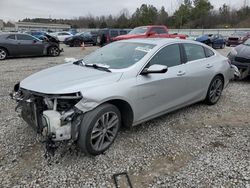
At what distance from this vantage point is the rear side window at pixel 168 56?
382 cm

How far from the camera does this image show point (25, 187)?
103 inches

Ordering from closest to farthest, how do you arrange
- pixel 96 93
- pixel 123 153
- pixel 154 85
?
pixel 96 93 < pixel 123 153 < pixel 154 85

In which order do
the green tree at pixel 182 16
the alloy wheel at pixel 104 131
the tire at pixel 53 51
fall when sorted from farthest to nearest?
the green tree at pixel 182 16, the tire at pixel 53 51, the alloy wheel at pixel 104 131

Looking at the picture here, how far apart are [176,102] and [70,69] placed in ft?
6.15

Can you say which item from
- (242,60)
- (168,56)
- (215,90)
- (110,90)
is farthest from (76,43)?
(110,90)

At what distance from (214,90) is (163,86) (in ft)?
6.32

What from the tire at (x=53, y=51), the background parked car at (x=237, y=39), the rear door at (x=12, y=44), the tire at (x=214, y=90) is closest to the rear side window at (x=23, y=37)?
the rear door at (x=12, y=44)

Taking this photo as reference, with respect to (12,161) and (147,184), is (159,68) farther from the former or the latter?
(12,161)

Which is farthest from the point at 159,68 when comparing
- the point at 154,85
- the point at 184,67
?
the point at 184,67

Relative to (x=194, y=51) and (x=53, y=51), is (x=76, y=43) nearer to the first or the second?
(x=53, y=51)

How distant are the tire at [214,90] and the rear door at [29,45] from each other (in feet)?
34.7

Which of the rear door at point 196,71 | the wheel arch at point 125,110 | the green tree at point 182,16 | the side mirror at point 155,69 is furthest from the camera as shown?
the green tree at point 182,16

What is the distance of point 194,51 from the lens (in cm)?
470

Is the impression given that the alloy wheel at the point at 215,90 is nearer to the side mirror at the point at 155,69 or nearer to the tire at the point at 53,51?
the side mirror at the point at 155,69
